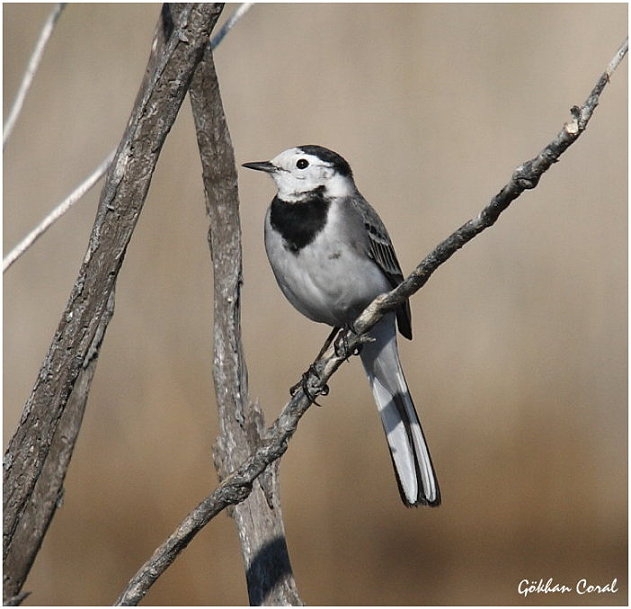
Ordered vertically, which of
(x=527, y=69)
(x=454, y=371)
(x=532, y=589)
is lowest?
(x=532, y=589)

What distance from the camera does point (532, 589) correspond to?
18.7 feet

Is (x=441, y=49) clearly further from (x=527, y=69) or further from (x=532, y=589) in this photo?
(x=532, y=589)

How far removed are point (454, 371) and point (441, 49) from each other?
1.60 meters

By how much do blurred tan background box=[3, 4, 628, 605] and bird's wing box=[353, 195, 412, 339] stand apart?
1431 millimetres

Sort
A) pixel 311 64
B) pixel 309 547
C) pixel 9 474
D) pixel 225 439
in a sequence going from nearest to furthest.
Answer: pixel 9 474, pixel 225 439, pixel 311 64, pixel 309 547

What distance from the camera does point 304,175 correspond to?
156 inches

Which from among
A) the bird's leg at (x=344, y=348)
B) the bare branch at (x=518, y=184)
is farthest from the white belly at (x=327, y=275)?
the bare branch at (x=518, y=184)

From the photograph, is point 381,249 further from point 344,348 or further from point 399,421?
point 344,348

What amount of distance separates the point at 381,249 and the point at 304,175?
38 cm

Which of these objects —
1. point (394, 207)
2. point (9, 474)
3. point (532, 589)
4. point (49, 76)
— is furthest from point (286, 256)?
point (532, 589)

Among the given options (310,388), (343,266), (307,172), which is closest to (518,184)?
(310,388)

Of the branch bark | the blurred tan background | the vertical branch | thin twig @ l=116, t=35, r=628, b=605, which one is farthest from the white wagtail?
the blurred tan background

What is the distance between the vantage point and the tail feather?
379 centimetres

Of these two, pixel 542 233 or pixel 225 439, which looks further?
pixel 542 233
